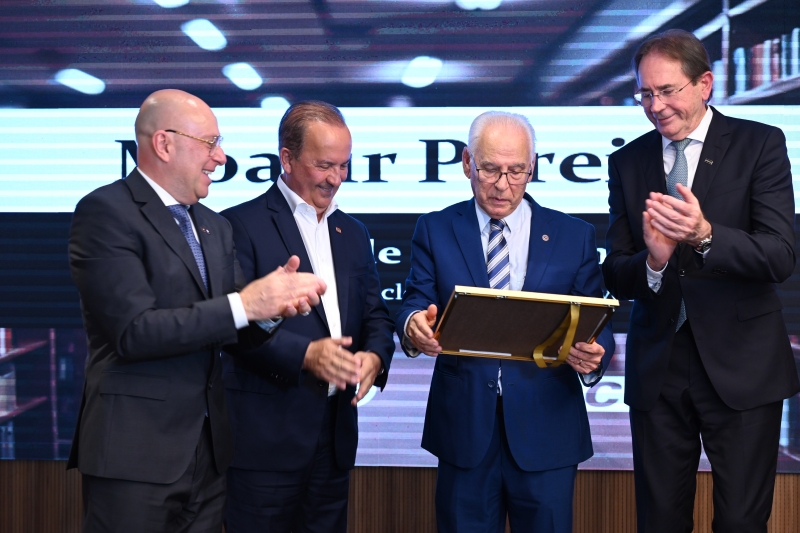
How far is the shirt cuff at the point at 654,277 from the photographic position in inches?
93.2

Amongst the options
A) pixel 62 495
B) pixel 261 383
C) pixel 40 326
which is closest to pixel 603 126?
pixel 261 383

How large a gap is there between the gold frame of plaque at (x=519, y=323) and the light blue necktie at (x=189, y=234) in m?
0.69

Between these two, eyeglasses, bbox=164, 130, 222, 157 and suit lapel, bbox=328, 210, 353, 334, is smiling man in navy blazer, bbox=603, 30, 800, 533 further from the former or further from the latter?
eyeglasses, bbox=164, 130, 222, 157

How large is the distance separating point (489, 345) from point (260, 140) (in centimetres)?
189

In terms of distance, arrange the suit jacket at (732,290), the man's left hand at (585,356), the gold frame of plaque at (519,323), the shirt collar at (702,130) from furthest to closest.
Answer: the shirt collar at (702,130)
the suit jacket at (732,290)
the man's left hand at (585,356)
the gold frame of plaque at (519,323)

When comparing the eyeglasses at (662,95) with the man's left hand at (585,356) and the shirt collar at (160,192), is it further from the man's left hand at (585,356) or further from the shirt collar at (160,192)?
the shirt collar at (160,192)

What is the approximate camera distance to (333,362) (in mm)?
2330

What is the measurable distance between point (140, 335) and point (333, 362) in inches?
23.5

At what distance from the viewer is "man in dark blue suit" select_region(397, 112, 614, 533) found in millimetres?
2379

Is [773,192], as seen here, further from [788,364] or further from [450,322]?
[450,322]

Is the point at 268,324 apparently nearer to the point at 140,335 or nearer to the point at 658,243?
the point at 140,335

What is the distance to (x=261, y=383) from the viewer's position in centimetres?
251

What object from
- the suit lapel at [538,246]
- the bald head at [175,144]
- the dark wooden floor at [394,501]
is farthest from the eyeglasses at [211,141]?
the dark wooden floor at [394,501]

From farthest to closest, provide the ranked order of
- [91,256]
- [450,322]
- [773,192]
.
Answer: [773,192] → [450,322] → [91,256]
